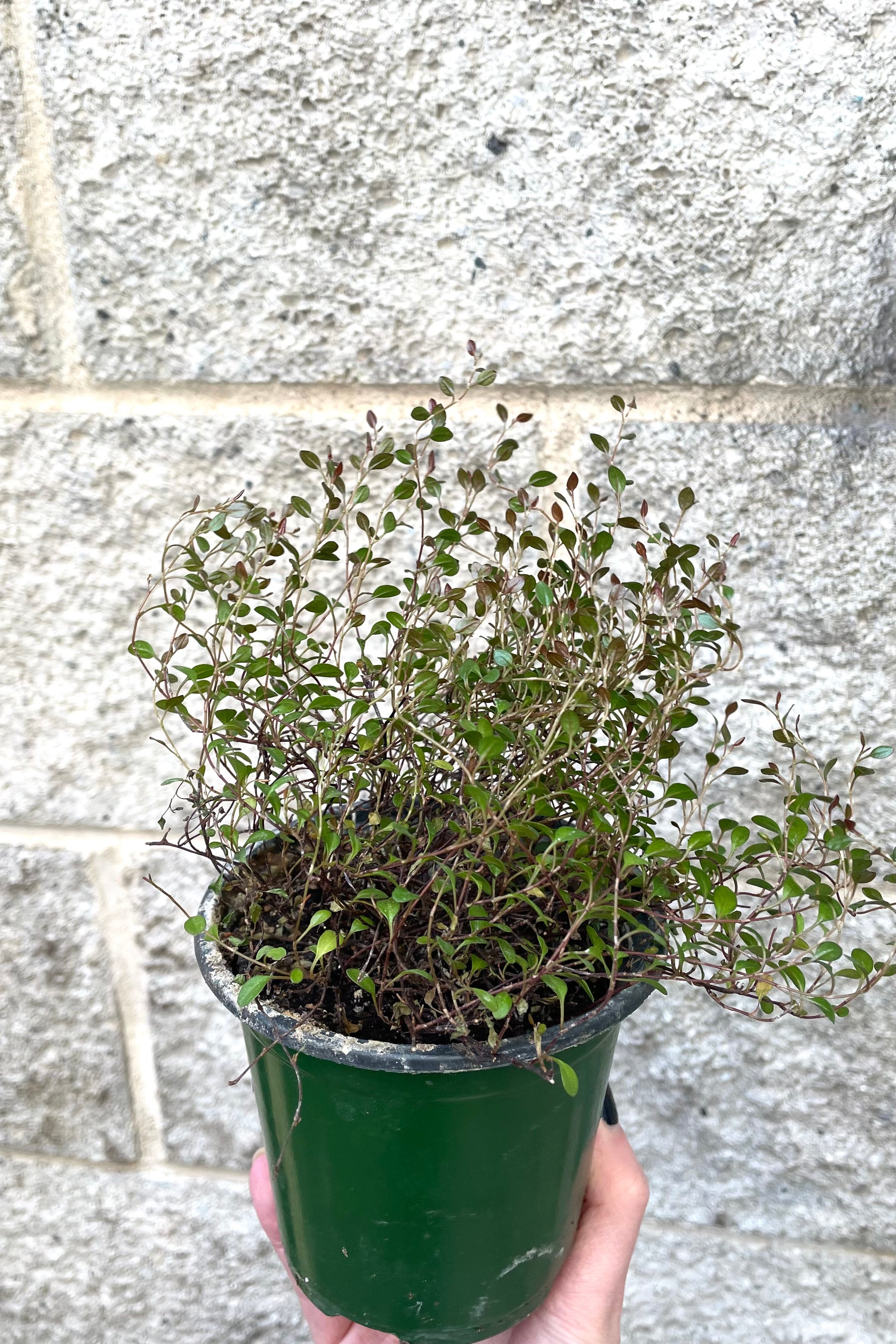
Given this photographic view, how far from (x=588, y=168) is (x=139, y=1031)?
3.92 ft

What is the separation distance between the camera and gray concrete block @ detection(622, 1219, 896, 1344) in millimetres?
1249

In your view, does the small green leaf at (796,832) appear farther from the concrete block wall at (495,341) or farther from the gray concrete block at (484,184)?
the gray concrete block at (484,184)

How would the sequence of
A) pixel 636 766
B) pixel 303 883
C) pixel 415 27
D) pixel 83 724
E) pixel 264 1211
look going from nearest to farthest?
pixel 636 766
pixel 303 883
pixel 415 27
pixel 264 1211
pixel 83 724

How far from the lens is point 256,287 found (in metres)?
1.04

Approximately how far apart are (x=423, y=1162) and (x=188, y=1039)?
0.68m

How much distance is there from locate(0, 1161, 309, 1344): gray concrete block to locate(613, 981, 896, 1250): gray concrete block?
0.61 meters

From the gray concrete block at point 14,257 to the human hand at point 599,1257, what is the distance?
0.93 meters

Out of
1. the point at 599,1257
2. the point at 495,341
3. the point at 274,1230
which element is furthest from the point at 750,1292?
the point at 495,341

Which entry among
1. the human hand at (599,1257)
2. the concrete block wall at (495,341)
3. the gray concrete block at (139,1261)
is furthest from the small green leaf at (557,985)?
the gray concrete block at (139,1261)

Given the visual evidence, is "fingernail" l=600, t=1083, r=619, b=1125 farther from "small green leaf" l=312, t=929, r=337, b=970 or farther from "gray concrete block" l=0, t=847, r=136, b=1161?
"gray concrete block" l=0, t=847, r=136, b=1161

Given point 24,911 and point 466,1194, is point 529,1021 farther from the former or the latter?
point 24,911

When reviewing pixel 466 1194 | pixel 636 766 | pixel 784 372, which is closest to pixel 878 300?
pixel 784 372

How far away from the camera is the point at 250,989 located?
2.14ft

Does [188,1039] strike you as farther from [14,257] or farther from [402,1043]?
[14,257]
